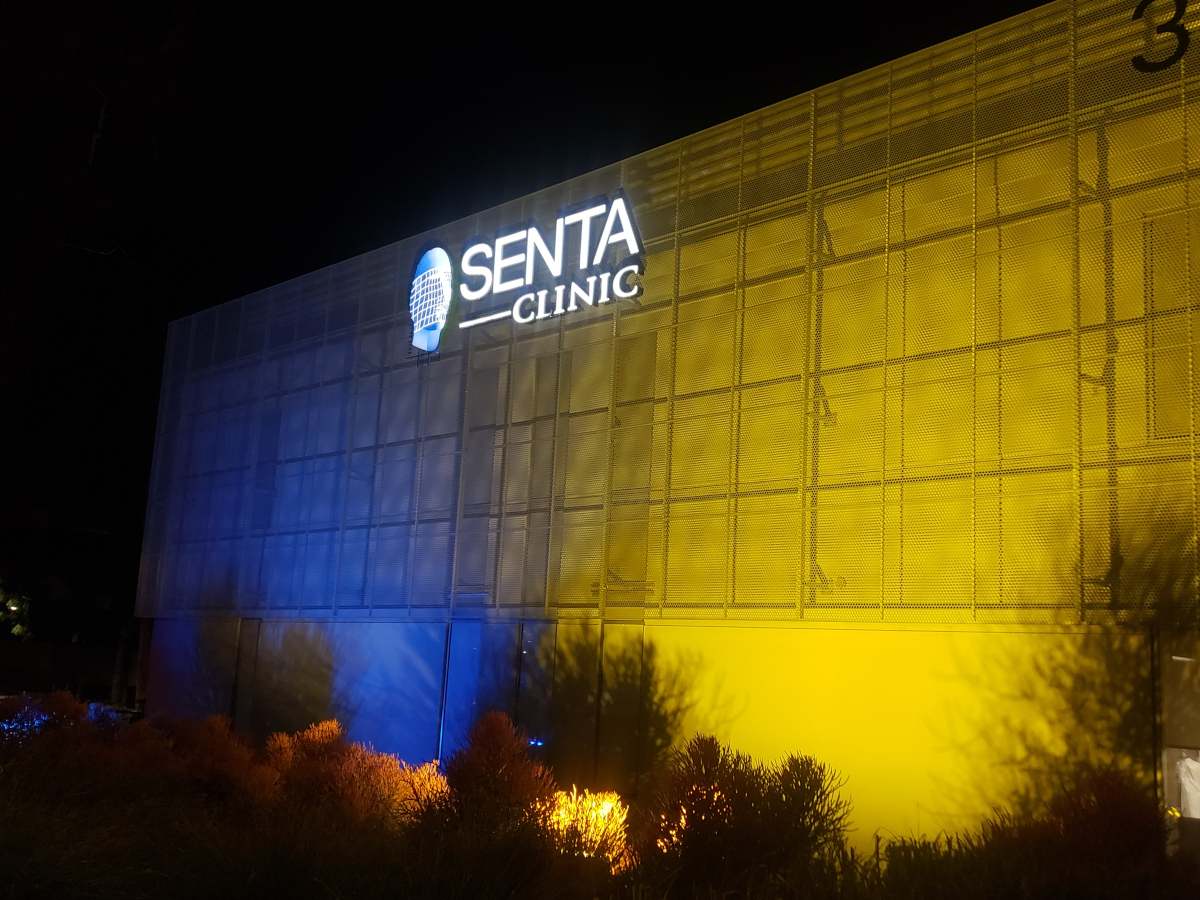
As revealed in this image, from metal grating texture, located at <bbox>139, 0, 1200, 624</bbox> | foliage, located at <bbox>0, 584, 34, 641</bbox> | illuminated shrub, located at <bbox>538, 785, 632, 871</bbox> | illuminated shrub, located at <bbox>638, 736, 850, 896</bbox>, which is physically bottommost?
illuminated shrub, located at <bbox>538, 785, 632, 871</bbox>

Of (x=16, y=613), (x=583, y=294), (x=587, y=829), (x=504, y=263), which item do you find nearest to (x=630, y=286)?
(x=583, y=294)

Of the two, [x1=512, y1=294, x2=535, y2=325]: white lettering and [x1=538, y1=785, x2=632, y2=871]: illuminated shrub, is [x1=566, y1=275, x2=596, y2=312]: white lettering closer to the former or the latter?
[x1=512, y1=294, x2=535, y2=325]: white lettering

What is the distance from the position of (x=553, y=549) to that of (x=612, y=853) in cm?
906

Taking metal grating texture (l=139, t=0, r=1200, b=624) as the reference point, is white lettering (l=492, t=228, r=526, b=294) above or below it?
above

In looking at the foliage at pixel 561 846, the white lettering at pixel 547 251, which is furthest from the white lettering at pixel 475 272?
the foliage at pixel 561 846

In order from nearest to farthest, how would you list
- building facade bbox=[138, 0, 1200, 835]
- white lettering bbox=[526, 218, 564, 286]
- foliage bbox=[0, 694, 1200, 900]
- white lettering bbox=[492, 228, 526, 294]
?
1. foliage bbox=[0, 694, 1200, 900]
2. building facade bbox=[138, 0, 1200, 835]
3. white lettering bbox=[526, 218, 564, 286]
4. white lettering bbox=[492, 228, 526, 294]

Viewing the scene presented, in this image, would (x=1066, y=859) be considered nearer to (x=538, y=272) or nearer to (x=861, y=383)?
(x=861, y=383)

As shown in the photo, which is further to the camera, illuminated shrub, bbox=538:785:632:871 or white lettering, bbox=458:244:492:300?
white lettering, bbox=458:244:492:300

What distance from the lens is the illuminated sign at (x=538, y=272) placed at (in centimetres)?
2002

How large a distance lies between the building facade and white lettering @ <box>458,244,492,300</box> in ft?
0.27

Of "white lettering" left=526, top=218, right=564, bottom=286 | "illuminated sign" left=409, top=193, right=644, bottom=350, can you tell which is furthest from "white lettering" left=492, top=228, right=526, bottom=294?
"white lettering" left=526, top=218, right=564, bottom=286

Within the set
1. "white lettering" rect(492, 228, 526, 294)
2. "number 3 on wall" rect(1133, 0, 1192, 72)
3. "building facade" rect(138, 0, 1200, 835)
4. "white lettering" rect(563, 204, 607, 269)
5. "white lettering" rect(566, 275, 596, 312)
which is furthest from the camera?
"white lettering" rect(492, 228, 526, 294)

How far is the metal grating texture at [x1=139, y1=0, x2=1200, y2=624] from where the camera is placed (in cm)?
1372

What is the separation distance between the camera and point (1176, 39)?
13945 mm
